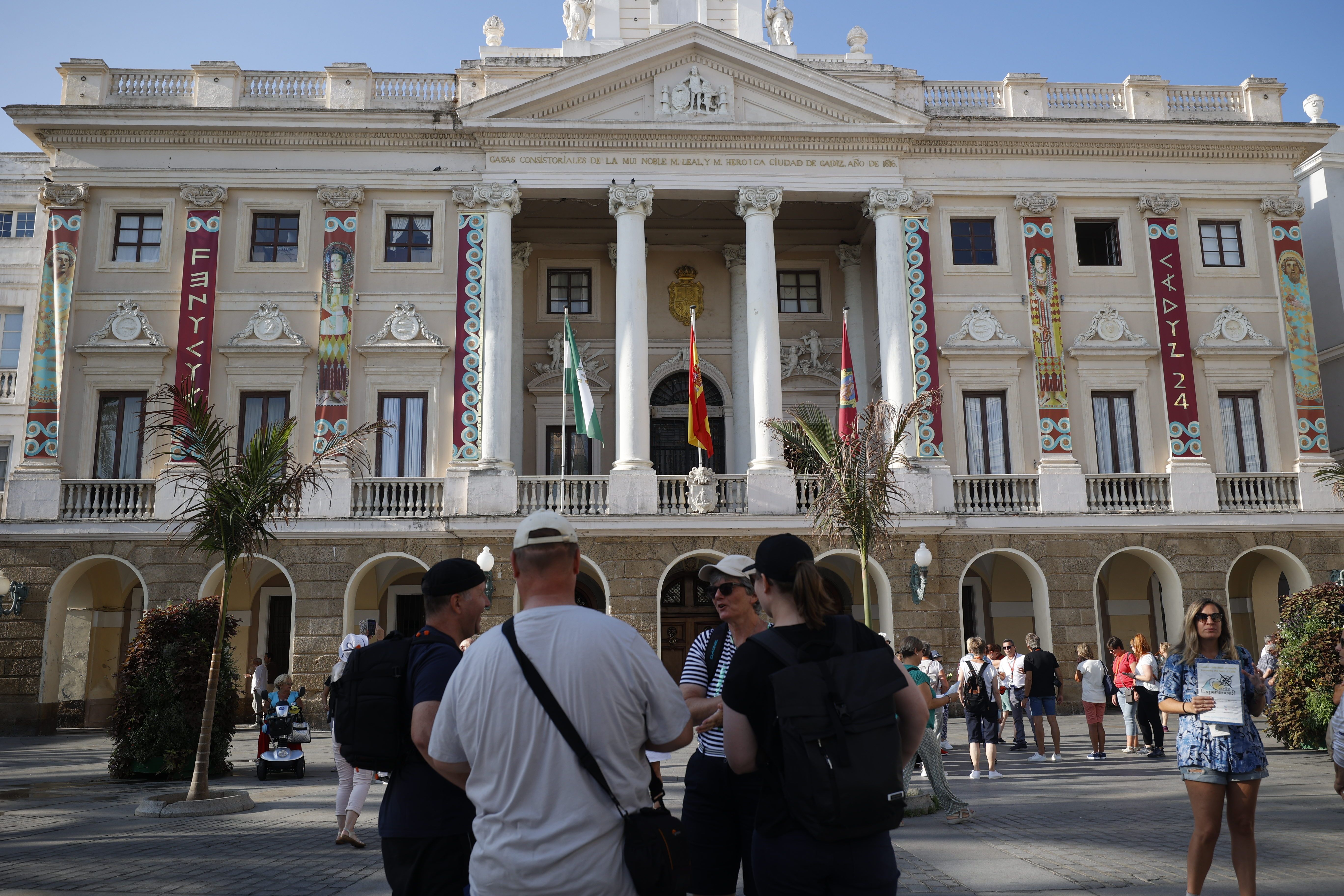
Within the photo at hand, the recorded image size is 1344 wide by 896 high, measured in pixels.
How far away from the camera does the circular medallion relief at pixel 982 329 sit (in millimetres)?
25188

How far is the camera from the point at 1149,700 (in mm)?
16281

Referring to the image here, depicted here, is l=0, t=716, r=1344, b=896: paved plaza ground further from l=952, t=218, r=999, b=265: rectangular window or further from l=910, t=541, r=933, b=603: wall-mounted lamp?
l=952, t=218, r=999, b=265: rectangular window

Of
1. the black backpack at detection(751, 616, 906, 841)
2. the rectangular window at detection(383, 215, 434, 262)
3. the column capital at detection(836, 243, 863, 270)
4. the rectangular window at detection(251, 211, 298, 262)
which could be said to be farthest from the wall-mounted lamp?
the black backpack at detection(751, 616, 906, 841)

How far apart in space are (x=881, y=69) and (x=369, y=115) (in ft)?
41.4

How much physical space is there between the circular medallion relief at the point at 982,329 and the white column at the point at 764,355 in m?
4.70

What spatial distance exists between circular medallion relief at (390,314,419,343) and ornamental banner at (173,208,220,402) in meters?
4.19

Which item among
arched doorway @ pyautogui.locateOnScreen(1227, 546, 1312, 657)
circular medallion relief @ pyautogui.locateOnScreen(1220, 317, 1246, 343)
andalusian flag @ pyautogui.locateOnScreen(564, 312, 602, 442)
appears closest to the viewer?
andalusian flag @ pyautogui.locateOnScreen(564, 312, 602, 442)

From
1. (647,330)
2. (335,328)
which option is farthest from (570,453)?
(335,328)

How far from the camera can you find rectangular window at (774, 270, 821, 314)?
28.8 metres

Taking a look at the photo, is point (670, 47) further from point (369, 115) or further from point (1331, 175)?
point (1331, 175)

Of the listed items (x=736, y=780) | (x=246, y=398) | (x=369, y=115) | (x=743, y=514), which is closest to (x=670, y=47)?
(x=369, y=115)

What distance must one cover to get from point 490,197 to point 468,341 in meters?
3.49

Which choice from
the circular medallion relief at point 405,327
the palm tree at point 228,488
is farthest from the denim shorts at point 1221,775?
the circular medallion relief at point 405,327

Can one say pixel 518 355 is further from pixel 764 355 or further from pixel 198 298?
pixel 198 298
